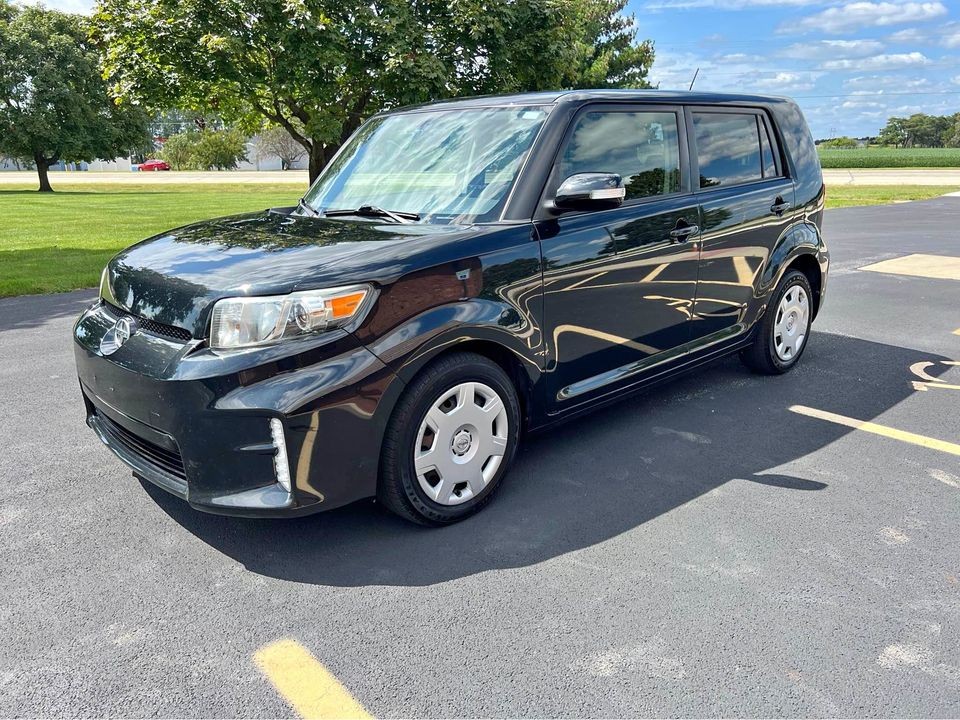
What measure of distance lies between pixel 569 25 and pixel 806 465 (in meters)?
15.1

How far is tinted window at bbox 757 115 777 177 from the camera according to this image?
16.6 ft

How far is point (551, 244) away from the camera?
11.6 feet

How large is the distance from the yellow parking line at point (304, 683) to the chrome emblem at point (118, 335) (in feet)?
4.60

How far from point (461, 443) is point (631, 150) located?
188cm

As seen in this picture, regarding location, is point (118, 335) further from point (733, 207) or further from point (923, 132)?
point (923, 132)

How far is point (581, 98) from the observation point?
12.5ft

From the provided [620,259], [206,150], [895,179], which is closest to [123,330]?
[620,259]

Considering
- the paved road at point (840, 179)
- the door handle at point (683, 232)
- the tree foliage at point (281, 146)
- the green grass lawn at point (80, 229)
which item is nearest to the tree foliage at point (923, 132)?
the paved road at point (840, 179)

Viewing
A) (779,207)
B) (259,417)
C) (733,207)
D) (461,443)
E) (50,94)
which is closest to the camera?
(259,417)

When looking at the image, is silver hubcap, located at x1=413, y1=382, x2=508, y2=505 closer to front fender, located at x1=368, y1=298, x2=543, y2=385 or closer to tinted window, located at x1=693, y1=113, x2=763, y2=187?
front fender, located at x1=368, y1=298, x2=543, y2=385

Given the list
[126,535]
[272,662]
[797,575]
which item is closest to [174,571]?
[126,535]

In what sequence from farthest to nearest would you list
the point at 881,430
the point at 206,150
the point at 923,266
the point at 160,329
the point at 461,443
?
the point at 206,150
the point at 923,266
the point at 881,430
the point at 461,443
the point at 160,329

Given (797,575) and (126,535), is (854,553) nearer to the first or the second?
(797,575)

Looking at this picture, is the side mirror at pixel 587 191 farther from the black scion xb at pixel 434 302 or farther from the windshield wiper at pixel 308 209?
the windshield wiper at pixel 308 209
